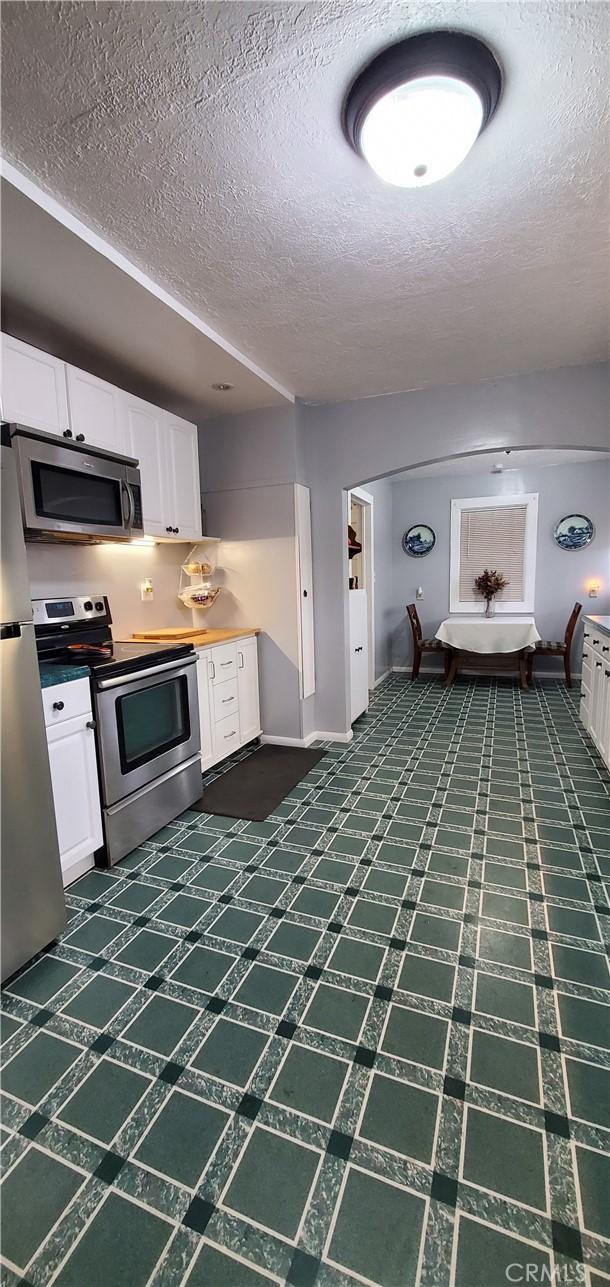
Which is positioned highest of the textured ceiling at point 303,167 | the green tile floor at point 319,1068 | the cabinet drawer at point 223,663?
the textured ceiling at point 303,167

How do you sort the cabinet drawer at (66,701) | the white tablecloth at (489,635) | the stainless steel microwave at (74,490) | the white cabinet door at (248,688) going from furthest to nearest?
the white tablecloth at (489,635) < the white cabinet door at (248,688) < the stainless steel microwave at (74,490) < the cabinet drawer at (66,701)

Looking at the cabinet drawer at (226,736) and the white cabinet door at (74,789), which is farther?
the cabinet drawer at (226,736)

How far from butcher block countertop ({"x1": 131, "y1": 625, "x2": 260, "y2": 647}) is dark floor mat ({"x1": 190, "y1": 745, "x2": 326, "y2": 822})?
88 centimetres

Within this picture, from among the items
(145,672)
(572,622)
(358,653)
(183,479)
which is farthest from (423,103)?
(572,622)

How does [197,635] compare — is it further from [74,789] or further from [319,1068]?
[319,1068]

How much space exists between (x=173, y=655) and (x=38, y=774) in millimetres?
1075

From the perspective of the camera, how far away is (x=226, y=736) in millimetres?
3359

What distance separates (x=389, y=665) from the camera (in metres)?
6.67

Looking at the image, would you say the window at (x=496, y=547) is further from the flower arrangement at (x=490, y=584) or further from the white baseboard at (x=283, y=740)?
the white baseboard at (x=283, y=740)

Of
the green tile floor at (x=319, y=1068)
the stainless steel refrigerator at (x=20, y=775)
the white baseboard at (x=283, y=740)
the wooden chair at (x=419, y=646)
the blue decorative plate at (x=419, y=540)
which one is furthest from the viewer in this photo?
the blue decorative plate at (x=419, y=540)

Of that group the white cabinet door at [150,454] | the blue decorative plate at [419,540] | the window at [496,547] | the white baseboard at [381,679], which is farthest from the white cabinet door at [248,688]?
the window at [496,547]

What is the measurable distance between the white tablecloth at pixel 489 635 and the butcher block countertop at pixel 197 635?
286 centimetres

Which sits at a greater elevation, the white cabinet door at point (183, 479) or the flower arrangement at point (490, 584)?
the white cabinet door at point (183, 479)

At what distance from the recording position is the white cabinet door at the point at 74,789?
2.01 metres
